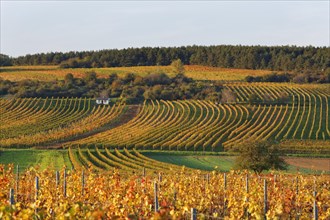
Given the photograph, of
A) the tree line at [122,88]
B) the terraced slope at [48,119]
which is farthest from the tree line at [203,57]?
the terraced slope at [48,119]

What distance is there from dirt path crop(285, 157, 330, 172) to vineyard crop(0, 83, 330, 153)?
3.92m

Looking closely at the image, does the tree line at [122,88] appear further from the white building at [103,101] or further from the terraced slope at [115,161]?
the terraced slope at [115,161]

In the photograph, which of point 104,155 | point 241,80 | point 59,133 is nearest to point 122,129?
point 59,133

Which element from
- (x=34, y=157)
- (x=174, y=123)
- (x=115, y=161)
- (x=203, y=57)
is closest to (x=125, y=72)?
(x=203, y=57)

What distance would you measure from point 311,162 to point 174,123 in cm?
1913

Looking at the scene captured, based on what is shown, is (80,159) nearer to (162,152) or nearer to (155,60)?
(162,152)

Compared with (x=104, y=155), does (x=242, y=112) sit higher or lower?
higher

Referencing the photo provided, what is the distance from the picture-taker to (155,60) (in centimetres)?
12700

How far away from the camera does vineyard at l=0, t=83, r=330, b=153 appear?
51.9 m

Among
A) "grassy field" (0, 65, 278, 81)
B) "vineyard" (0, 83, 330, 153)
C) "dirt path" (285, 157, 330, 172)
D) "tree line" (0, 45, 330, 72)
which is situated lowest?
"dirt path" (285, 157, 330, 172)

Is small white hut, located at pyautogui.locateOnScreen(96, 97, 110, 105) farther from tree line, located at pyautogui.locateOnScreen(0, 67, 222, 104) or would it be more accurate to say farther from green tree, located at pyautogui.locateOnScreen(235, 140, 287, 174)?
green tree, located at pyautogui.locateOnScreen(235, 140, 287, 174)

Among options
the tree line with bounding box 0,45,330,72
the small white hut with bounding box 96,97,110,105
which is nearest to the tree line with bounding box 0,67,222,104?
the small white hut with bounding box 96,97,110,105

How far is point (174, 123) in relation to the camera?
60969 mm

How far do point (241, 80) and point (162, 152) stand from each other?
52135 millimetres
